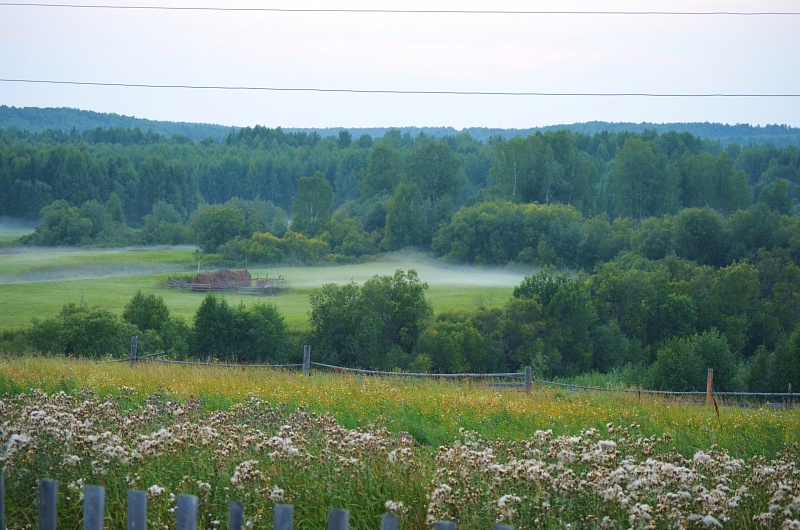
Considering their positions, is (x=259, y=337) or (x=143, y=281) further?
(x=143, y=281)

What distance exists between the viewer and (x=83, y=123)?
125000 millimetres

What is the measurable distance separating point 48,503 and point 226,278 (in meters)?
63.7

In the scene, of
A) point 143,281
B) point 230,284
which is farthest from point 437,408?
point 143,281

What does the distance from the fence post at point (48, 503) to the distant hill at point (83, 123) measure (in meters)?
96.3

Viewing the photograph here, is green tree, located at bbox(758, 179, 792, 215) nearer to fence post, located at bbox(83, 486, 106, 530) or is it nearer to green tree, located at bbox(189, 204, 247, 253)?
green tree, located at bbox(189, 204, 247, 253)

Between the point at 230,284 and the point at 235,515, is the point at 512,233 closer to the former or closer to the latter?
the point at 230,284

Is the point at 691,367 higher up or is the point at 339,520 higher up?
the point at 339,520

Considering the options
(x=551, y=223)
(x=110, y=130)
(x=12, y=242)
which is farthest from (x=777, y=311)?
(x=110, y=130)

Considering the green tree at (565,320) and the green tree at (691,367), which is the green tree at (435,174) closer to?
the green tree at (565,320)

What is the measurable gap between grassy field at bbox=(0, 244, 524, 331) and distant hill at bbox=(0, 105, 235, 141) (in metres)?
33.7

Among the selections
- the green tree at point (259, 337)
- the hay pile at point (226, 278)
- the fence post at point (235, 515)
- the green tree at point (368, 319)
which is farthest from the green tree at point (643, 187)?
the fence post at point (235, 515)

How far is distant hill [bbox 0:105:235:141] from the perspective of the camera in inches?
3824

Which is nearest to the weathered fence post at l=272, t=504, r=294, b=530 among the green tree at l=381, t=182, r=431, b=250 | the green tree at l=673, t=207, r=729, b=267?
the green tree at l=673, t=207, r=729, b=267

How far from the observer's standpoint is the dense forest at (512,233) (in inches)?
2035
